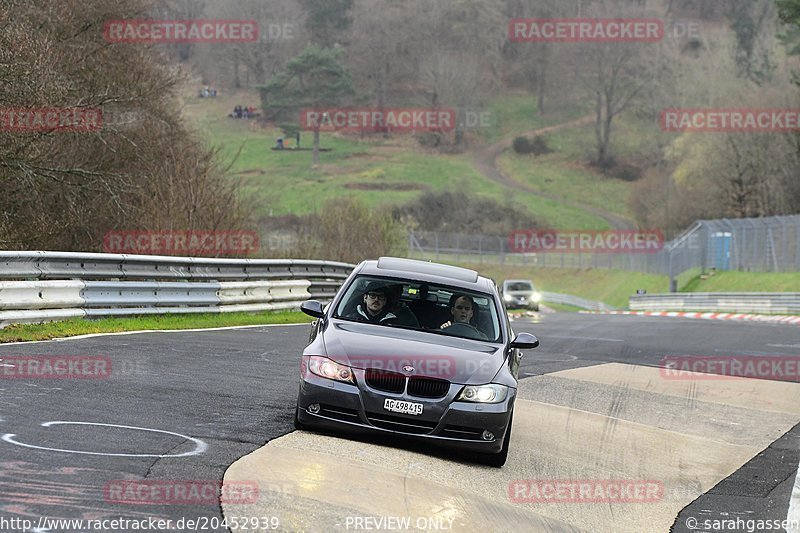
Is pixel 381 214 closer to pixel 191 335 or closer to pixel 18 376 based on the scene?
pixel 191 335

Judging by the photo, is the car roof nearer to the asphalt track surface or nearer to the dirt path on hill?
the asphalt track surface

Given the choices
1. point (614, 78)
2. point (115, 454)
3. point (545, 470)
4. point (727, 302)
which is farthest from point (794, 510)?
point (614, 78)

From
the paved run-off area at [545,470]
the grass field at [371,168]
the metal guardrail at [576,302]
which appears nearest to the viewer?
the paved run-off area at [545,470]

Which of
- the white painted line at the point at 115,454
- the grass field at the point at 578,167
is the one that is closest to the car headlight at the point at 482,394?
the white painted line at the point at 115,454

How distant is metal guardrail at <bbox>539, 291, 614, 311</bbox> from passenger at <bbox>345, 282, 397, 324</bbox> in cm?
5465

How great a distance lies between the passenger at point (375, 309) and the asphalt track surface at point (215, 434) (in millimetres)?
1127

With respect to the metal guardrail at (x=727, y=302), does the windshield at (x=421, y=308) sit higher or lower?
higher

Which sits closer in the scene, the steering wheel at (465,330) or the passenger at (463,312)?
the steering wheel at (465,330)

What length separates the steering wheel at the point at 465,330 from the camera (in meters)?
10.4

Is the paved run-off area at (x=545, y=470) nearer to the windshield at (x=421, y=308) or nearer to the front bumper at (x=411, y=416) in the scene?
the front bumper at (x=411, y=416)

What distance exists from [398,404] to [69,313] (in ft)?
30.8

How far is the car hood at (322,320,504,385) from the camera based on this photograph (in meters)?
9.29

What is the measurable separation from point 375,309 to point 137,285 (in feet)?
32.1

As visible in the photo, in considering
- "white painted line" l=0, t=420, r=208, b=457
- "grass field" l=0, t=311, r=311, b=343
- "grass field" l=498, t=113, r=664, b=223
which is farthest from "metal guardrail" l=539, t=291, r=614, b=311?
"white painted line" l=0, t=420, r=208, b=457
